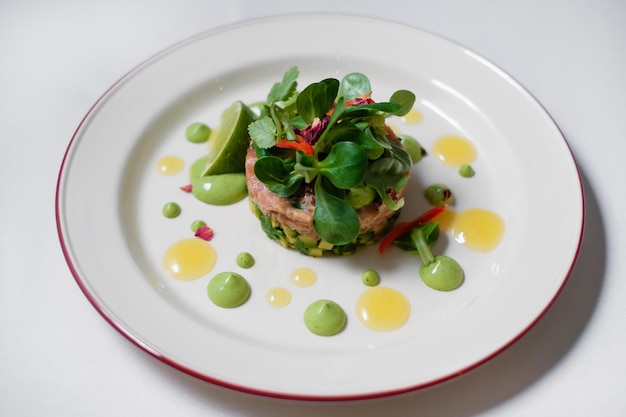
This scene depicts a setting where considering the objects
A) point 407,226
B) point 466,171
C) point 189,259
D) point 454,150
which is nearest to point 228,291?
point 189,259

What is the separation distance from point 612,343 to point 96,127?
3003 mm

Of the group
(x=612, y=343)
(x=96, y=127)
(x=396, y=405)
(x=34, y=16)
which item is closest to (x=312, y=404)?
(x=396, y=405)

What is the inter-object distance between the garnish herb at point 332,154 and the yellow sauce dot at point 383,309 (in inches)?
16.4

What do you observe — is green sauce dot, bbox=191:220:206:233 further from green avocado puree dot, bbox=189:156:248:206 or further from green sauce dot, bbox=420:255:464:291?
green sauce dot, bbox=420:255:464:291

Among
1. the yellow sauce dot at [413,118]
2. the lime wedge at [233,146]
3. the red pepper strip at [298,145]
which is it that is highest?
the yellow sauce dot at [413,118]

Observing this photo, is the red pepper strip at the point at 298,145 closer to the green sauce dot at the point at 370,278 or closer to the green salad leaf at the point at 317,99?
the green salad leaf at the point at 317,99

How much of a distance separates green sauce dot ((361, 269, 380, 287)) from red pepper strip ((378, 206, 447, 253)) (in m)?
0.19

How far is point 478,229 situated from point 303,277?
1010 millimetres

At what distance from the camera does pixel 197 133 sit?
12.3ft

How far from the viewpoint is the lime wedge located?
11.1 ft

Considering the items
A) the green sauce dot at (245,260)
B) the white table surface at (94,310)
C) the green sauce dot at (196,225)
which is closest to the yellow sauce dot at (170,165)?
the green sauce dot at (196,225)

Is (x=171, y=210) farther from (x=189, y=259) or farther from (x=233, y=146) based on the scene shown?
(x=233, y=146)

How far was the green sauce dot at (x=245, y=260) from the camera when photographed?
310 cm

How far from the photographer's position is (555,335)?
9.15 ft
